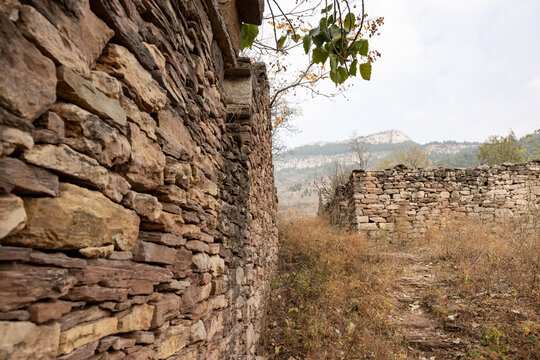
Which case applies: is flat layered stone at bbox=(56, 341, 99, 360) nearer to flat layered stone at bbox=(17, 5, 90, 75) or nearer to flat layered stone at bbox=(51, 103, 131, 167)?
flat layered stone at bbox=(51, 103, 131, 167)

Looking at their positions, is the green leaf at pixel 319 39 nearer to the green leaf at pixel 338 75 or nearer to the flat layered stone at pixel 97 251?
the green leaf at pixel 338 75

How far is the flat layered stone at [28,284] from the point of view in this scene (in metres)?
0.84

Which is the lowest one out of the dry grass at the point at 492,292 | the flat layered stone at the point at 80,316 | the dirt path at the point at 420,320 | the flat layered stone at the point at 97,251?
the dirt path at the point at 420,320

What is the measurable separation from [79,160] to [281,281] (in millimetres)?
5760

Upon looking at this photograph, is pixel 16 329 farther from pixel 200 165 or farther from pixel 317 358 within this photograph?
pixel 317 358

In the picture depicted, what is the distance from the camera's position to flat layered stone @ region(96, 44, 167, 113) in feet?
4.34

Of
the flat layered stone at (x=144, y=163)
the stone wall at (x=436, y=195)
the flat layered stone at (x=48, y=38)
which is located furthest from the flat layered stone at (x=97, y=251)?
the stone wall at (x=436, y=195)

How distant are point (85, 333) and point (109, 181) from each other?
1.82 ft

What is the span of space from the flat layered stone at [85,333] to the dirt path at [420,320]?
4.34 m

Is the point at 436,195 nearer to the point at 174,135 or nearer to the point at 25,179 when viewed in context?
the point at 174,135

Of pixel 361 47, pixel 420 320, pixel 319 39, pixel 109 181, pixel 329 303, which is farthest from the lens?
pixel 329 303

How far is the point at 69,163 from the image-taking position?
3.40 feet

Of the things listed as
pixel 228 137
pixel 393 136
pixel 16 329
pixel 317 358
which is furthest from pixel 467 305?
pixel 393 136

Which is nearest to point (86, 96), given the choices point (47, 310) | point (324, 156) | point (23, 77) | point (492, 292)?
point (23, 77)
